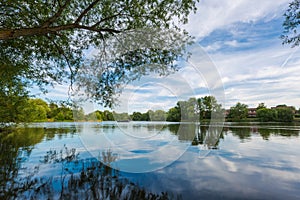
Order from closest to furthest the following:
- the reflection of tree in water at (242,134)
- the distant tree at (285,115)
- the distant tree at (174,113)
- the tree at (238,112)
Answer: the distant tree at (174,113)
the reflection of tree in water at (242,134)
the distant tree at (285,115)
the tree at (238,112)

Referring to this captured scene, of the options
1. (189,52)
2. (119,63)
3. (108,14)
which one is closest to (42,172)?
(119,63)

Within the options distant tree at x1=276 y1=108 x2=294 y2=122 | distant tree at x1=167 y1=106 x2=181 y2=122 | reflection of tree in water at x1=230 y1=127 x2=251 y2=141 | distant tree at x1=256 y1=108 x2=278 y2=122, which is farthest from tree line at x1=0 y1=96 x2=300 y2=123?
distant tree at x1=276 y1=108 x2=294 y2=122

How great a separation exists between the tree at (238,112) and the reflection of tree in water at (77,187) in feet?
309

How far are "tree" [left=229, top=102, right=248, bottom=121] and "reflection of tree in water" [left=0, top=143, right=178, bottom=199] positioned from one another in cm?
9433

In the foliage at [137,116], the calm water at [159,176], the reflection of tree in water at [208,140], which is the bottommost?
the calm water at [159,176]

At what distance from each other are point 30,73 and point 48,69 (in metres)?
0.92

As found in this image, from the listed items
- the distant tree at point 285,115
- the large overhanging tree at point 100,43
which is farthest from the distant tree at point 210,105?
the distant tree at point 285,115

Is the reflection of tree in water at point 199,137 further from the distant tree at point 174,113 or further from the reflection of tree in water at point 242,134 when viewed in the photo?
the reflection of tree in water at point 242,134

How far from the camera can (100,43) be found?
358 inches

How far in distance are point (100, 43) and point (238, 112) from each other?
325 feet

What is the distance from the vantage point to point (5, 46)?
26.3 feet

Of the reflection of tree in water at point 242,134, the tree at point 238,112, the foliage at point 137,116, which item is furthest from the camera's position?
the tree at point 238,112

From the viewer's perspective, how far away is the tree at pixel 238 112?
91000 millimetres

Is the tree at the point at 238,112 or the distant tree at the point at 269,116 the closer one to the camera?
the distant tree at the point at 269,116
